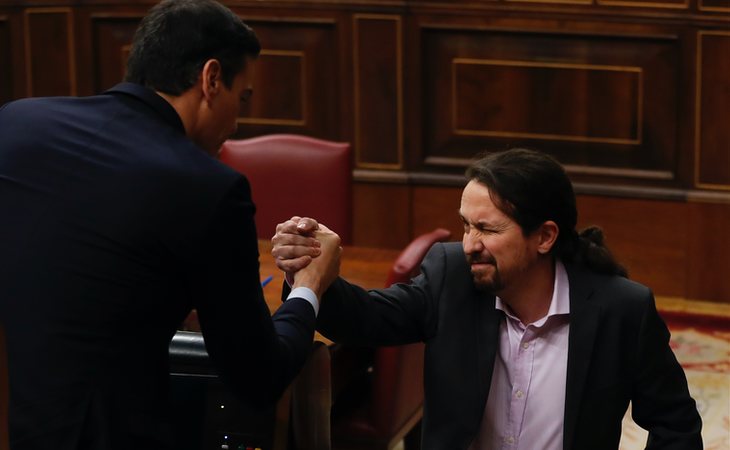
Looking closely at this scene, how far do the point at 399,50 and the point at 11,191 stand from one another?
3.75 meters

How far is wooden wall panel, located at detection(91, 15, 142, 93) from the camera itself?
19.0 ft

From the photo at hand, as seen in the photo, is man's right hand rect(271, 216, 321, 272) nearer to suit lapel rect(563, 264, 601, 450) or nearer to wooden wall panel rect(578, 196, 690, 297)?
suit lapel rect(563, 264, 601, 450)

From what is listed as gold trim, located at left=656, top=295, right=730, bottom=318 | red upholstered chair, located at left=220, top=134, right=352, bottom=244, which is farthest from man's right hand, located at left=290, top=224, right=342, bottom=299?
gold trim, located at left=656, top=295, right=730, bottom=318

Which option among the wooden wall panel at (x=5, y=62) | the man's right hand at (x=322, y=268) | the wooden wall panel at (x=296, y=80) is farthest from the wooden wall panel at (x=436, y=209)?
the man's right hand at (x=322, y=268)

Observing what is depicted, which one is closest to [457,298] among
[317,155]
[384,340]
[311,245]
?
[384,340]

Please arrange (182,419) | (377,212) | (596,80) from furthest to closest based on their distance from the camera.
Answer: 1. (377,212)
2. (596,80)
3. (182,419)

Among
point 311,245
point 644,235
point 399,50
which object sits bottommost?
point 644,235

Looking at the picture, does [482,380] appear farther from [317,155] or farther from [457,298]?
[317,155]

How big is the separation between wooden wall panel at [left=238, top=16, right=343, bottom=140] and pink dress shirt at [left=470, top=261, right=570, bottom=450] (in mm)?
3432

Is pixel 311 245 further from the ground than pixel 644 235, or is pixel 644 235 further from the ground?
pixel 311 245

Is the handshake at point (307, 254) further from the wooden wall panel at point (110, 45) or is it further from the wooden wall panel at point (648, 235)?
the wooden wall panel at point (110, 45)

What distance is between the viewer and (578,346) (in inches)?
87.4

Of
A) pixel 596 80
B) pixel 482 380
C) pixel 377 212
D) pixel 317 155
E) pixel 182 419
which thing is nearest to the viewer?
pixel 182 419

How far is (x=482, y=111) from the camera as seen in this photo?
5.43 meters
